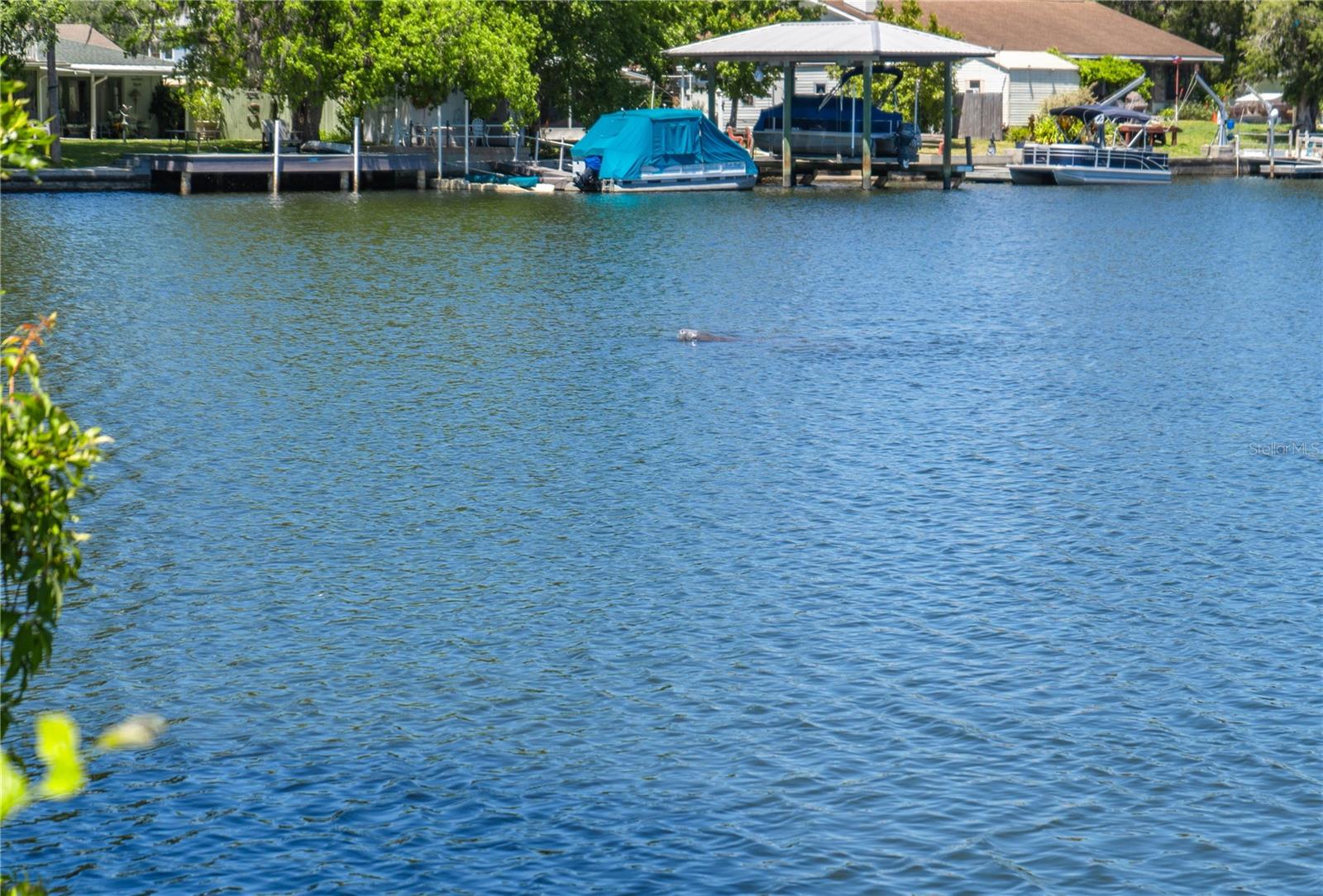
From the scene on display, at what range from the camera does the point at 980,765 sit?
36.3 feet

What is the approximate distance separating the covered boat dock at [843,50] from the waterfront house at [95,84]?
21462mm

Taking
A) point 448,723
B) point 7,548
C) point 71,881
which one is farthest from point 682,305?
point 7,548

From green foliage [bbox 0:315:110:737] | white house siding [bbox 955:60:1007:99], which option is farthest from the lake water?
white house siding [bbox 955:60:1007:99]

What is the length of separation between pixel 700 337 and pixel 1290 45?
64.1 meters

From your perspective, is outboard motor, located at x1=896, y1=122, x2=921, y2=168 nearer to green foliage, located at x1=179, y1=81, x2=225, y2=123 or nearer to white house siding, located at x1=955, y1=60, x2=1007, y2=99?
white house siding, located at x1=955, y1=60, x2=1007, y2=99

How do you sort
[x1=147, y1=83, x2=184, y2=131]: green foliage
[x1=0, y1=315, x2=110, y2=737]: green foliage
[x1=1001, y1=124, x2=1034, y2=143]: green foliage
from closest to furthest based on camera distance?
[x1=0, y1=315, x2=110, y2=737]: green foliage
[x1=147, y1=83, x2=184, y2=131]: green foliage
[x1=1001, y1=124, x2=1034, y2=143]: green foliage

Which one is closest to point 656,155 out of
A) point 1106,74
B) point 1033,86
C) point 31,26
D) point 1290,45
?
point 31,26

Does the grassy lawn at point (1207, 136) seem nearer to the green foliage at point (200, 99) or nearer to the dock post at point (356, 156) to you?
the dock post at point (356, 156)

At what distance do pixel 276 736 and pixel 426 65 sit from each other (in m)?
49.4

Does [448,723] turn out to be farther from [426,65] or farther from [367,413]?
[426,65]

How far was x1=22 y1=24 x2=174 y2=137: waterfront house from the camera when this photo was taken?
6650 cm

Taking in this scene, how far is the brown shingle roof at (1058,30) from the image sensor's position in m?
90.1

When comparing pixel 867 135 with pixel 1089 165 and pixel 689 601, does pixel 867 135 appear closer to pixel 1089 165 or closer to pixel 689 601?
pixel 1089 165

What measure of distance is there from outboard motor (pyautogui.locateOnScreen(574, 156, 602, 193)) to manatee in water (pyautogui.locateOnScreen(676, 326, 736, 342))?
32.9 meters
